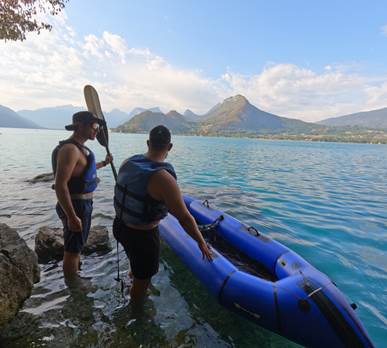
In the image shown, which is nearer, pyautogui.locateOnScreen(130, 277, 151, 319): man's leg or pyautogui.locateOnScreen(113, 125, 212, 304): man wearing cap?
pyautogui.locateOnScreen(113, 125, 212, 304): man wearing cap

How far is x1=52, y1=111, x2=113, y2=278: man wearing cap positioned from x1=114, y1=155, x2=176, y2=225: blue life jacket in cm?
75

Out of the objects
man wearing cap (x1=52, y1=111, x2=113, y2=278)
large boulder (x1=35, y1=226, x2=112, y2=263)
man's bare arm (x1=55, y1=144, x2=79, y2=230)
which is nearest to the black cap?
man wearing cap (x1=52, y1=111, x2=113, y2=278)

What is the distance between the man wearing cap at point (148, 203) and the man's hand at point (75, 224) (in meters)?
0.56

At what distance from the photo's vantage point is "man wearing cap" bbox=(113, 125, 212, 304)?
2.99 m

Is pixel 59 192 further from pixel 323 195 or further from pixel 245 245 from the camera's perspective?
pixel 323 195

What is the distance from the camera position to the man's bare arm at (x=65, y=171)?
3568 millimetres

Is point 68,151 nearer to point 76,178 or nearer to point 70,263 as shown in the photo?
point 76,178

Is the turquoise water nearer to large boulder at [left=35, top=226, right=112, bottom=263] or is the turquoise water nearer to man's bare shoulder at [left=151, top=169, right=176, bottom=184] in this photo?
large boulder at [left=35, top=226, right=112, bottom=263]

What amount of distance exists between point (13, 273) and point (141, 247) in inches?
64.3

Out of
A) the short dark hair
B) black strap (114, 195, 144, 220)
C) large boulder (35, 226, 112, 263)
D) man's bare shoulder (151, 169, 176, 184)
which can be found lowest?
large boulder (35, 226, 112, 263)

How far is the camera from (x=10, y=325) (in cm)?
361

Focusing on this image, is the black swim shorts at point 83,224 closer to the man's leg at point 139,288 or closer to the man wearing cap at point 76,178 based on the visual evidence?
the man wearing cap at point 76,178

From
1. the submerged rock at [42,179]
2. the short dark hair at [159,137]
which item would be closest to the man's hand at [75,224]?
the short dark hair at [159,137]

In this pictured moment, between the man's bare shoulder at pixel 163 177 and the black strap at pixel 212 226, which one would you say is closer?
the man's bare shoulder at pixel 163 177
